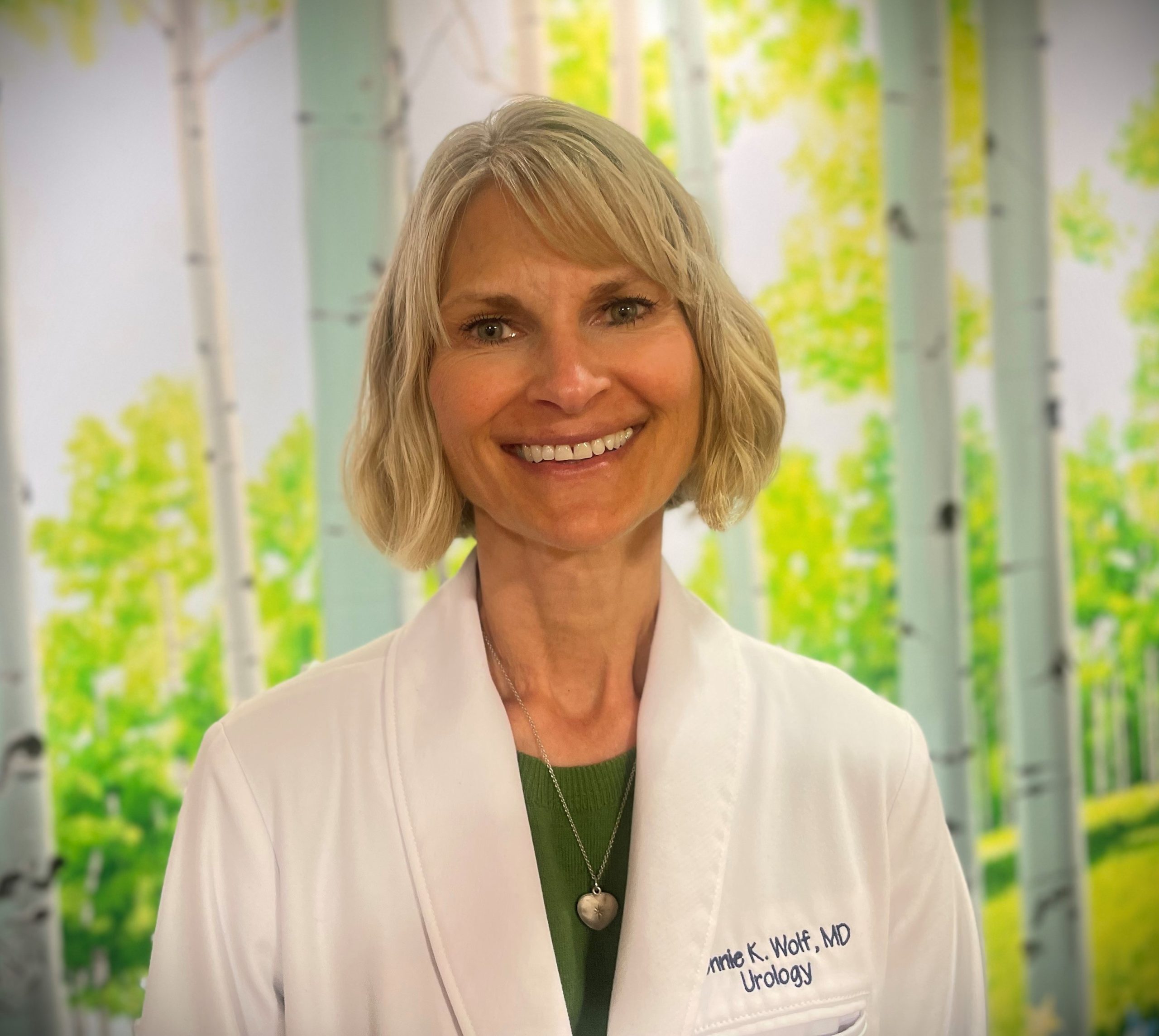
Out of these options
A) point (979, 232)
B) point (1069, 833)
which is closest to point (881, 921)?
point (1069, 833)

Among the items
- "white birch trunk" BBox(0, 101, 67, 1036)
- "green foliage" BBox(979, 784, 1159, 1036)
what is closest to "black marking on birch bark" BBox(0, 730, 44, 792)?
"white birch trunk" BBox(0, 101, 67, 1036)

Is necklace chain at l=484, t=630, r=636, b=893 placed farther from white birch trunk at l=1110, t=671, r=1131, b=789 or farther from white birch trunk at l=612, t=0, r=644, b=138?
white birch trunk at l=1110, t=671, r=1131, b=789

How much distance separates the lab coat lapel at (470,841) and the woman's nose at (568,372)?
0.28m

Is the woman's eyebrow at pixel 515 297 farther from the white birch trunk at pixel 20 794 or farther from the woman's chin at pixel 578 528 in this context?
the white birch trunk at pixel 20 794

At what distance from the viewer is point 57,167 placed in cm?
196

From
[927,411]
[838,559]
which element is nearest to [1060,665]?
[838,559]

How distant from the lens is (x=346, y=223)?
6.50ft

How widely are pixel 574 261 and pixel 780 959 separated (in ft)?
2.23

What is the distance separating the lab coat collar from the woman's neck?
0.04 m

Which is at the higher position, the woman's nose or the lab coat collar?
the woman's nose

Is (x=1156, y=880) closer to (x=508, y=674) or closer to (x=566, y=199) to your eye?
(x=508, y=674)

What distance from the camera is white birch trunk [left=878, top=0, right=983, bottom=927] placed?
2.15 m

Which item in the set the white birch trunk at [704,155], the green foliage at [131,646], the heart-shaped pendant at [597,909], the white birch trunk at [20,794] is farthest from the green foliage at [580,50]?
the heart-shaped pendant at [597,909]

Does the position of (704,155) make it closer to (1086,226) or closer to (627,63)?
(627,63)
